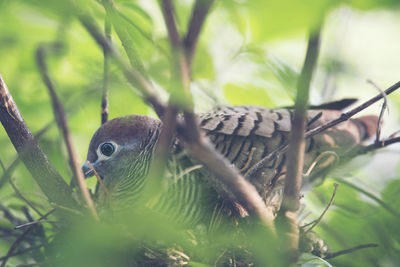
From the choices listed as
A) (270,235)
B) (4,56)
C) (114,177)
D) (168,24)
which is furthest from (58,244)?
(168,24)

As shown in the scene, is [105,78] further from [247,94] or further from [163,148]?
[247,94]

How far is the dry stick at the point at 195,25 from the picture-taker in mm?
390

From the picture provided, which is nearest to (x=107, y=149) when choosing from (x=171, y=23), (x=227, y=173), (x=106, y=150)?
(x=106, y=150)

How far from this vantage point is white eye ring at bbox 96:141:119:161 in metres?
1.23

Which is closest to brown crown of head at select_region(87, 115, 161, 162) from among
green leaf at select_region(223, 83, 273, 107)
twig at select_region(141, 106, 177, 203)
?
green leaf at select_region(223, 83, 273, 107)

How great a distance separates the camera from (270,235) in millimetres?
636

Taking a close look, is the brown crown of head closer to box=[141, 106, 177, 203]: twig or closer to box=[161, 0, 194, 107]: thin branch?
box=[141, 106, 177, 203]: twig

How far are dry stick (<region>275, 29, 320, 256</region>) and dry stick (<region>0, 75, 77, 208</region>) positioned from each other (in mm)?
511

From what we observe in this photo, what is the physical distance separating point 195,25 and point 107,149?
0.91 metres

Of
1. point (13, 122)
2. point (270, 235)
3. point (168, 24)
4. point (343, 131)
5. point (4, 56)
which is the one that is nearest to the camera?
point (168, 24)

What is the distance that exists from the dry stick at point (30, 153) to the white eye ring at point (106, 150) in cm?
37

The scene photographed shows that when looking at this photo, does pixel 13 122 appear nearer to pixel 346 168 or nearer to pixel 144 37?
pixel 144 37

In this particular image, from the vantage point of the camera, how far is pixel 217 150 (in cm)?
110

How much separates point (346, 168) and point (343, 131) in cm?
15
